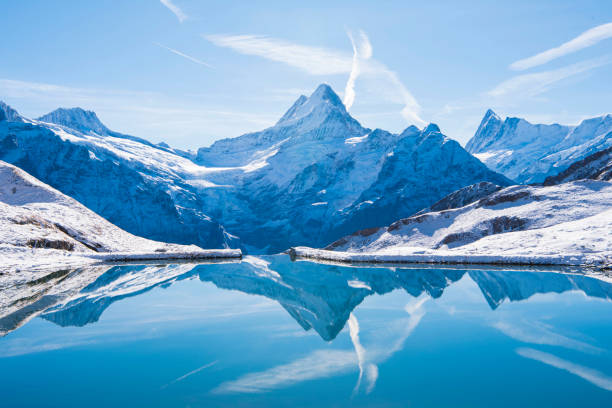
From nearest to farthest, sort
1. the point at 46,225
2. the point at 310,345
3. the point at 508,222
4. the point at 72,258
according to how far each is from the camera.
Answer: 1. the point at 310,345
2. the point at 72,258
3. the point at 46,225
4. the point at 508,222

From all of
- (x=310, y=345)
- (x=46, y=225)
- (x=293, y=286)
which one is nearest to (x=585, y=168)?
(x=293, y=286)

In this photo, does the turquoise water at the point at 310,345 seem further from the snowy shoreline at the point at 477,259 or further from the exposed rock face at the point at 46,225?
the exposed rock face at the point at 46,225

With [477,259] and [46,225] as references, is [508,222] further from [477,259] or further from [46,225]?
[46,225]

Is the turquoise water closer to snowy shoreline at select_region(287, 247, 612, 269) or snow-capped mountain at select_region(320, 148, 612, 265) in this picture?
snowy shoreline at select_region(287, 247, 612, 269)


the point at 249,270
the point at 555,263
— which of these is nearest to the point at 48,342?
the point at 249,270

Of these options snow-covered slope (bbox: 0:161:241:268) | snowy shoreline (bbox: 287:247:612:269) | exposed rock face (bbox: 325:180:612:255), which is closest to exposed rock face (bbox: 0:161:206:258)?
snow-covered slope (bbox: 0:161:241:268)

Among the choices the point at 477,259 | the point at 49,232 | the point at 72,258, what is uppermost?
the point at 49,232

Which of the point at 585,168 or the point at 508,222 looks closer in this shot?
the point at 508,222
